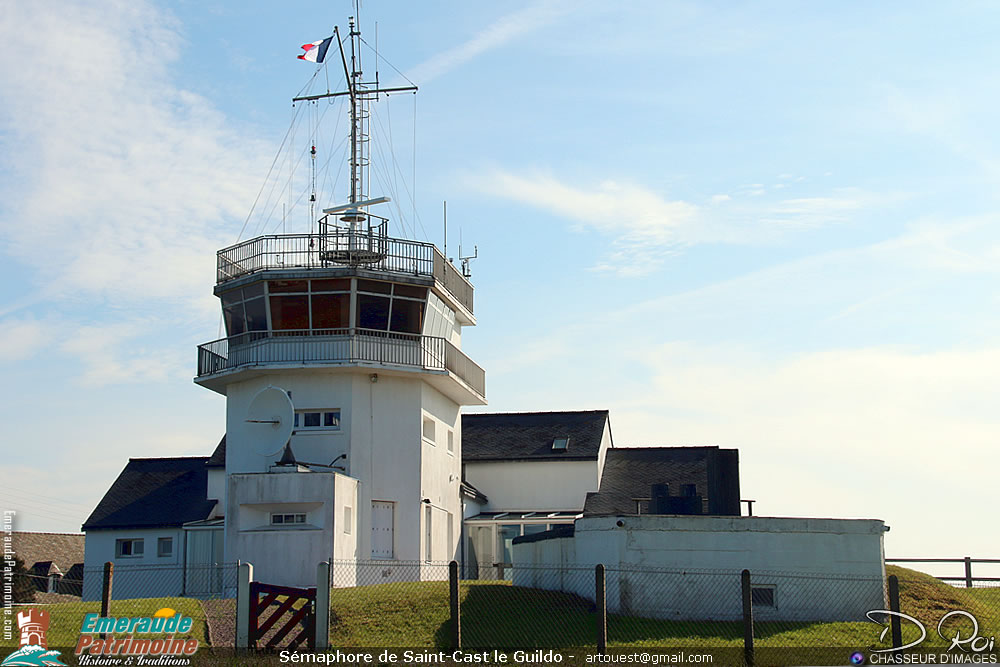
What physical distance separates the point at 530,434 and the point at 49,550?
93.2ft

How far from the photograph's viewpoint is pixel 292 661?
655 inches

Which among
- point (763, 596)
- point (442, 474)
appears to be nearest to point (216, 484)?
point (442, 474)

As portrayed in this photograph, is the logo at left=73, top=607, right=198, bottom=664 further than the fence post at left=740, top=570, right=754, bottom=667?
Yes

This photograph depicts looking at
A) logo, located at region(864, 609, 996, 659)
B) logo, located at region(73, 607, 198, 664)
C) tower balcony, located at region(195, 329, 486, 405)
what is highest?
tower balcony, located at region(195, 329, 486, 405)

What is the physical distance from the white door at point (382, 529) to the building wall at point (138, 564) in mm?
7597

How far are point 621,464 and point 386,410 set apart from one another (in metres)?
14.2

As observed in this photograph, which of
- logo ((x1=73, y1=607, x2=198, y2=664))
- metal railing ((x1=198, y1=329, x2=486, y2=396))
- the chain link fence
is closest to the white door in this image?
metal railing ((x1=198, y1=329, x2=486, y2=396))

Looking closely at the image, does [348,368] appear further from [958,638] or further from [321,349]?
[958,638]

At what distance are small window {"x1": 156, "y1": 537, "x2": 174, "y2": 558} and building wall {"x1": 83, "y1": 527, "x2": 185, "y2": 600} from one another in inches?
3.7

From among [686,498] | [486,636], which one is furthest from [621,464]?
[486,636]

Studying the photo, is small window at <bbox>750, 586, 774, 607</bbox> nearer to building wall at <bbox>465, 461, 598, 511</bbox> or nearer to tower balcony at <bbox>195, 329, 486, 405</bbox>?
tower balcony at <bbox>195, 329, 486, 405</bbox>

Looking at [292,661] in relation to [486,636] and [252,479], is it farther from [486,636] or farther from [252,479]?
[252,479]

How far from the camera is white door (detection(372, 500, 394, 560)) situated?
33812mm

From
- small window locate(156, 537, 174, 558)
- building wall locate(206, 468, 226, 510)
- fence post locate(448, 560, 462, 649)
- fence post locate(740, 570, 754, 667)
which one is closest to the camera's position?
fence post locate(740, 570, 754, 667)
